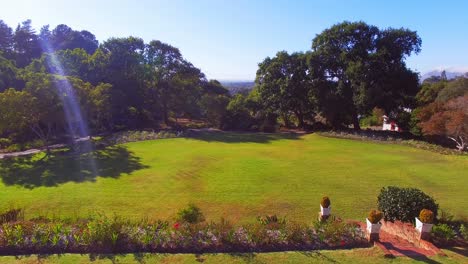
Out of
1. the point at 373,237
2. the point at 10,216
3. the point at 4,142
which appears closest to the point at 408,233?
the point at 373,237

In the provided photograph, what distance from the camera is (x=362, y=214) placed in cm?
1081

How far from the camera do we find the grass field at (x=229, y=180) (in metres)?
11.4

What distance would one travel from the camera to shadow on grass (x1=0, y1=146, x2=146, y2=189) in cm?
1509

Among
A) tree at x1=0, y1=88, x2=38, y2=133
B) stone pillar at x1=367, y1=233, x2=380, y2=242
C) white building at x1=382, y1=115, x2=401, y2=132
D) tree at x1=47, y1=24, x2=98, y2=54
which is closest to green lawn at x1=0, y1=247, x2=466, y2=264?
stone pillar at x1=367, y1=233, x2=380, y2=242

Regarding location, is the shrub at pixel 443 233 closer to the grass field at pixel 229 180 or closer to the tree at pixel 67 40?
the grass field at pixel 229 180

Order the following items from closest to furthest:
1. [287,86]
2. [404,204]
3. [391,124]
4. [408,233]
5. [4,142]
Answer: [408,233]
[404,204]
[4,142]
[287,86]
[391,124]

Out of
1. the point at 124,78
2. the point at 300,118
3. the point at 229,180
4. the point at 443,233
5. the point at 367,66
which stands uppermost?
the point at 367,66

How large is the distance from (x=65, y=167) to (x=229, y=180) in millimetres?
9160

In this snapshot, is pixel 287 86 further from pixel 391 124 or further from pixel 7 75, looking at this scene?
pixel 7 75

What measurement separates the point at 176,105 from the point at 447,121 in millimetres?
24037

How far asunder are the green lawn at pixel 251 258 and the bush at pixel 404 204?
58.2 inches

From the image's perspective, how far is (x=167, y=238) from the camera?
7.78m

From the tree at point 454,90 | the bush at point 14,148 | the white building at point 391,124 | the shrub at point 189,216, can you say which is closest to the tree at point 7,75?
the bush at point 14,148

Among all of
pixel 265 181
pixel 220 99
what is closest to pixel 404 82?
pixel 220 99
